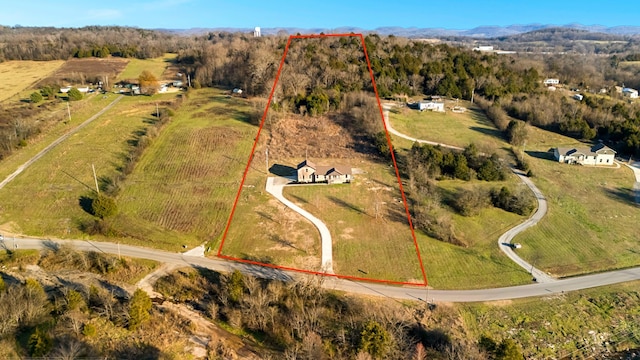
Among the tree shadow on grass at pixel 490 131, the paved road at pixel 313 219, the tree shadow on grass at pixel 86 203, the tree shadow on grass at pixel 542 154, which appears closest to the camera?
the paved road at pixel 313 219

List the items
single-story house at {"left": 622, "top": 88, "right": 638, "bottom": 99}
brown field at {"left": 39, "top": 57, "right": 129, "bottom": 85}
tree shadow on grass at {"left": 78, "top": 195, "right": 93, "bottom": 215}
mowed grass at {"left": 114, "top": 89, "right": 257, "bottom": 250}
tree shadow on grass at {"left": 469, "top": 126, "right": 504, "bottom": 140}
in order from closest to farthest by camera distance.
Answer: mowed grass at {"left": 114, "top": 89, "right": 257, "bottom": 250} → tree shadow on grass at {"left": 78, "top": 195, "right": 93, "bottom": 215} → tree shadow on grass at {"left": 469, "top": 126, "right": 504, "bottom": 140} → single-story house at {"left": 622, "top": 88, "right": 638, "bottom": 99} → brown field at {"left": 39, "top": 57, "right": 129, "bottom": 85}

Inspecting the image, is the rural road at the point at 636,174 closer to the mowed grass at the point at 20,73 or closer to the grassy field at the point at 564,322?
the grassy field at the point at 564,322

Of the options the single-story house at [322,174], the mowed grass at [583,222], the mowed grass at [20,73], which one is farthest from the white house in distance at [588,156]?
the mowed grass at [20,73]

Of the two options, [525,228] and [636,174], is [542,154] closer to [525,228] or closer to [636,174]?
[636,174]

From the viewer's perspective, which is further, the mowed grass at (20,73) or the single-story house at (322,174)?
the mowed grass at (20,73)

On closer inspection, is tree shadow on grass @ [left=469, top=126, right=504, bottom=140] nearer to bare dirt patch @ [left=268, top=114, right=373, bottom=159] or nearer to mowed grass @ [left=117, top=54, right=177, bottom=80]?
bare dirt patch @ [left=268, top=114, right=373, bottom=159]

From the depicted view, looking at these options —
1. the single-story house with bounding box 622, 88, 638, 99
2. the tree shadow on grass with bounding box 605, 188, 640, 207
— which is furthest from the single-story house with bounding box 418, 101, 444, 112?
the single-story house with bounding box 622, 88, 638, 99
